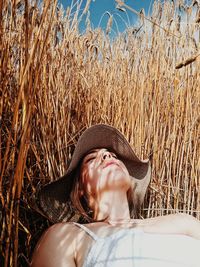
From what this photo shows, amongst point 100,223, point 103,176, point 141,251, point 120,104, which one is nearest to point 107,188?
point 103,176

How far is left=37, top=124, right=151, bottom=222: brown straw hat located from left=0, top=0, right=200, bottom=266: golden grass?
0.08 m

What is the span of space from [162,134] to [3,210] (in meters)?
0.83

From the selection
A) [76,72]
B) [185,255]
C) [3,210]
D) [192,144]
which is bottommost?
[185,255]

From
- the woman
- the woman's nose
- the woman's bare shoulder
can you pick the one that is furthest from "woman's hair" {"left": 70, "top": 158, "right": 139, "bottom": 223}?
the woman's bare shoulder

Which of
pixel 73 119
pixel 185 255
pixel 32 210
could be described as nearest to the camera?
pixel 185 255

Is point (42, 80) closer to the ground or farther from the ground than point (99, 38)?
closer to the ground

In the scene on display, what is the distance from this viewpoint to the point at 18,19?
171cm

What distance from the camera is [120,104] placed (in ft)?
6.31

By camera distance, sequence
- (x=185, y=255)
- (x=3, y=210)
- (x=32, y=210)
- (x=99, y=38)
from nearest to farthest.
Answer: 1. (x=185, y=255)
2. (x=3, y=210)
3. (x=32, y=210)
4. (x=99, y=38)

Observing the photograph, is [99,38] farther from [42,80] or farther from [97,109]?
[42,80]

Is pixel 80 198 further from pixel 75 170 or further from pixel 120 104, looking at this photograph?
pixel 120 104

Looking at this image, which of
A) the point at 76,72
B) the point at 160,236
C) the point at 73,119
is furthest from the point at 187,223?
the point at 76,72

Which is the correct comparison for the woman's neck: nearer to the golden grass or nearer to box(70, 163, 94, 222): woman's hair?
box(70, 163, 94, 222): woman's hair

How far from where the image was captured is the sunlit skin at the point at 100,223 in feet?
4.00
